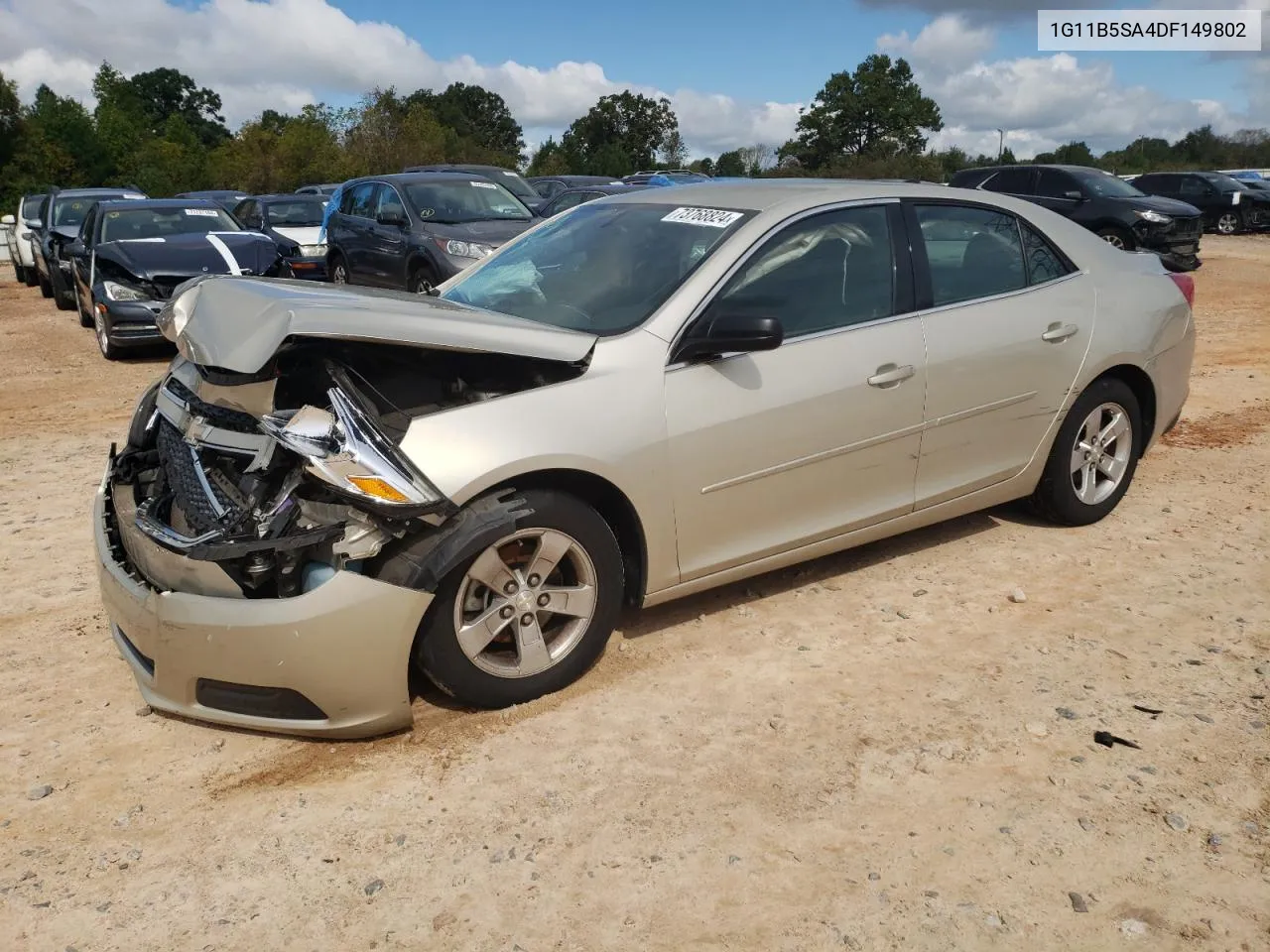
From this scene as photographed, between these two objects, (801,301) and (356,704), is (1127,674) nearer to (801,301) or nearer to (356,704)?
(801,301)

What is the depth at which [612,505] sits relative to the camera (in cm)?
368

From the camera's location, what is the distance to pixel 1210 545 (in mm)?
5004

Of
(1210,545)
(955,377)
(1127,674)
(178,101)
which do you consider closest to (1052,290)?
(955,377)

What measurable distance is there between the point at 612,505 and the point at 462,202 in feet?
28.7

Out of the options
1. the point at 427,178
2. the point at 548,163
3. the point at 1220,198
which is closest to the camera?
the point at 427,178

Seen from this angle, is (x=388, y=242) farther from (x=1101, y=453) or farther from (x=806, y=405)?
(x=806, y=405)

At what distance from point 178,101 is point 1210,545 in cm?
11685

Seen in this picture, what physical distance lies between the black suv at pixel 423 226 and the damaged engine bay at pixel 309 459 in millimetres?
7117

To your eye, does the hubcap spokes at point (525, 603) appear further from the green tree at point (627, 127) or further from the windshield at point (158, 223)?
the green tree at point (627, 127)

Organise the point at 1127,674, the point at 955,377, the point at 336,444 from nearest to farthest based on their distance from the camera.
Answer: the point at 336,444
the point at 1127,674
the point at 955,377

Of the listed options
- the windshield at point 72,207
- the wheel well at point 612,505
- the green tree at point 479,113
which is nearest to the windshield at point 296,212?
the windshield at point 72,207

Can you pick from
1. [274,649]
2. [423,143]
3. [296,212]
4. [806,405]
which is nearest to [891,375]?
[806,405]

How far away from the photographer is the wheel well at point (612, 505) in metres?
3.44

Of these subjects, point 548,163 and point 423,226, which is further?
point 548,163
